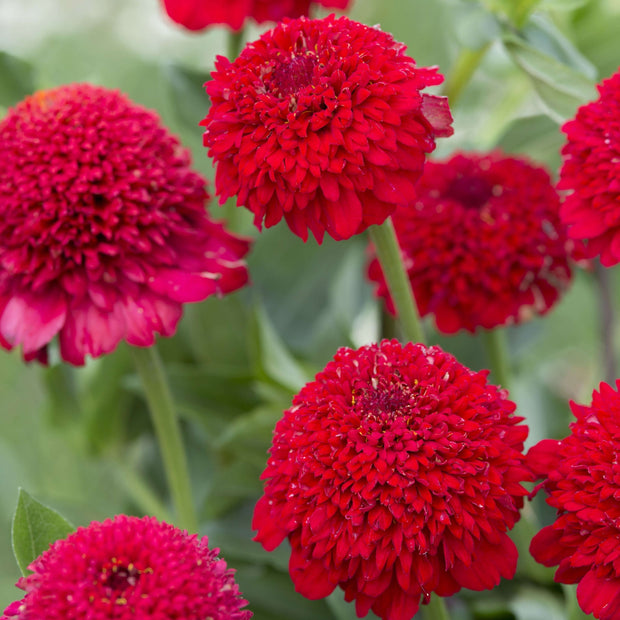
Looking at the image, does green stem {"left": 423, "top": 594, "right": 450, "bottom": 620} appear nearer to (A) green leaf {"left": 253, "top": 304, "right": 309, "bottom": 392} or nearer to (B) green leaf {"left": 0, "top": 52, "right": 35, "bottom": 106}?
(A) green leaf {"left": 253, "top": 304, "right": 309, "bottom": 392}

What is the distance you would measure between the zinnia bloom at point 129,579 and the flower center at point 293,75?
5.0 inches

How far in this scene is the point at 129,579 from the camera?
0.21 metres

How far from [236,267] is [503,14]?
18 centimetres

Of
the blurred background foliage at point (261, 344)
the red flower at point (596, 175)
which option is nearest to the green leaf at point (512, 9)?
the blurred background foliage at point (261, 344)

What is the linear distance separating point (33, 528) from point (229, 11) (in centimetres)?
27

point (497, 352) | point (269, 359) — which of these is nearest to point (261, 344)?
point (269, 359)

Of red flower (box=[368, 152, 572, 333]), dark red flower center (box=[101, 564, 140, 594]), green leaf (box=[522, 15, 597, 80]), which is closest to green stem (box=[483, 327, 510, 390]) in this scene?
red flower (box=[368, 152, 572, 333])

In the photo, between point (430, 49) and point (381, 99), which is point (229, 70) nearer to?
point (381, 99)

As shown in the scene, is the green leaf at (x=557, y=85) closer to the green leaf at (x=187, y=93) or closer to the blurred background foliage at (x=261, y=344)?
the blurred background foliage at (x=261, y=344)

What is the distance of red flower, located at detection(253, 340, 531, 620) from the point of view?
23 centimetres

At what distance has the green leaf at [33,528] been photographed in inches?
10.5

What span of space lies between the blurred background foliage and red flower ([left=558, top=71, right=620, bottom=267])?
0.22 ft

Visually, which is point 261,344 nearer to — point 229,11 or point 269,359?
point 269,359

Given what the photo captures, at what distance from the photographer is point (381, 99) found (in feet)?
0.83
